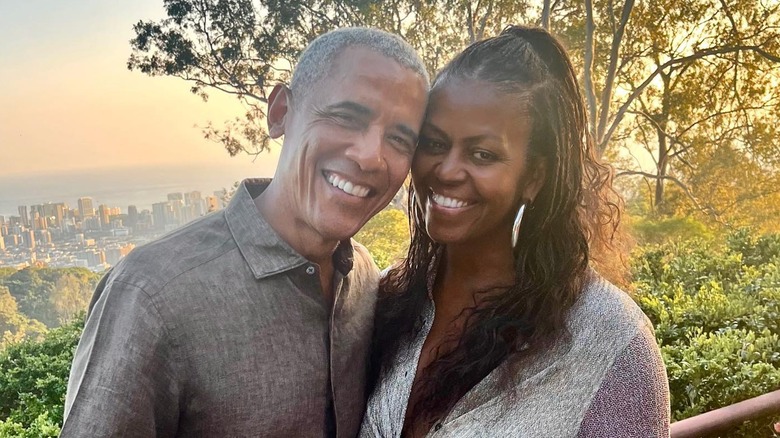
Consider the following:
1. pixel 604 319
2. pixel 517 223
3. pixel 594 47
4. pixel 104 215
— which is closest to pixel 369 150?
pixel 517 223

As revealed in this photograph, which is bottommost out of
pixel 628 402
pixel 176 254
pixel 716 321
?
pixel 716 321

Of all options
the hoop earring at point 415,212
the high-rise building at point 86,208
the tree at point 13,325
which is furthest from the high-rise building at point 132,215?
the hoop earring at point 415,212

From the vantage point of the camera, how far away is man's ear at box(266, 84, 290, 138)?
1533 millimetres

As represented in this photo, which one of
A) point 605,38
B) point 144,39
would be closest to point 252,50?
point 144,39

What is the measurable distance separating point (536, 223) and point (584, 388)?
0.46 m

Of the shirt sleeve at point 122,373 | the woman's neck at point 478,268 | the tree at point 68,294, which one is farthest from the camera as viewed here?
the tree at point 68,294

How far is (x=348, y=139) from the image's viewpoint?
144 centimetres

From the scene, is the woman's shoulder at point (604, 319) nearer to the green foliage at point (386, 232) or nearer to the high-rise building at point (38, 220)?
the high-rise building at point (38, 220)

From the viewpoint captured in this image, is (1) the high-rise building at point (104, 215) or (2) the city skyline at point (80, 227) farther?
(1) the high-rise building at point (104, 215)

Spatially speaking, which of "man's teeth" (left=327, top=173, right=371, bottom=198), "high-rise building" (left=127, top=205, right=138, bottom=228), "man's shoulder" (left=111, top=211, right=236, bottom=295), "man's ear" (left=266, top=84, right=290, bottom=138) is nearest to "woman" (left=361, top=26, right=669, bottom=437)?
"man's teeth" (left=327, top=173, right=371, bottom=198)

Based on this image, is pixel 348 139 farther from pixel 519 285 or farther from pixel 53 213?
pixel 53 213

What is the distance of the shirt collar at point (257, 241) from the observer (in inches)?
55.7

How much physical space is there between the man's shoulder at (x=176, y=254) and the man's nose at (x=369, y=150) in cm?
36

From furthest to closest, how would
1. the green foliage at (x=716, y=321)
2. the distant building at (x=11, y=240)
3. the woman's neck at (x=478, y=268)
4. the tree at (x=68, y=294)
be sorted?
the tree at (x=68, y=294) → the distant building at (x=11, y=240) → the green foliage at (x=716, y=321) → the woman's neck at (x=478, y=268)
